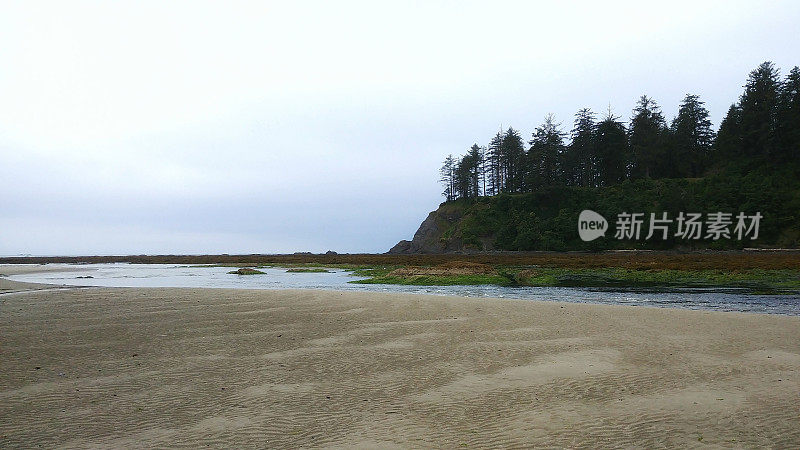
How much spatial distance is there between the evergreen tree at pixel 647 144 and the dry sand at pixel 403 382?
302ft

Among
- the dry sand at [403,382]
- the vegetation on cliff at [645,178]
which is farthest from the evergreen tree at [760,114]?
the dry sand at [403,382]

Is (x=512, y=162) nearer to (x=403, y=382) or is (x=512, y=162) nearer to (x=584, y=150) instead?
(x=584, y=150)

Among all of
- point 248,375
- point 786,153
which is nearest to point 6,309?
point 248,375

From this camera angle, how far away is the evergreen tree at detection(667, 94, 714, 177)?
326ft

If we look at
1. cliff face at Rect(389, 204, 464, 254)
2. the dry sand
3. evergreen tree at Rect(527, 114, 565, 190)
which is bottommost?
the dry sand

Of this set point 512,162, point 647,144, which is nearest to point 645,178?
point 647,144

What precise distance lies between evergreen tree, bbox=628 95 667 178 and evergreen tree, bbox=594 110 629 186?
2.29m

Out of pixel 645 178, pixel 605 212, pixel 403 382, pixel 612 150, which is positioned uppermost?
pixel 612 150

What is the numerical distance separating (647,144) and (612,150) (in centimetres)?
707

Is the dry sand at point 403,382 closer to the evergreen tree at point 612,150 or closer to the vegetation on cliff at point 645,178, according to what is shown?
the vegetation on cliff at point 645,178

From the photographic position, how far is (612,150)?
101562mm

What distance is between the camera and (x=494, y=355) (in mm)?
11289

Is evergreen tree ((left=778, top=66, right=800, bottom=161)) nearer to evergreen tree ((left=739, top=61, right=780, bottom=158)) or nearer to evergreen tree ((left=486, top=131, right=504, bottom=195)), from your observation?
evergreen tree ((left=739, top=61, right=780, bottom=158))

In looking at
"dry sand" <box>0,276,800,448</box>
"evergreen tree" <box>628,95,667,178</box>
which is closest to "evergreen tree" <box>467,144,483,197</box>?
"evergreen tree" <box>628,95,667,178</box>
